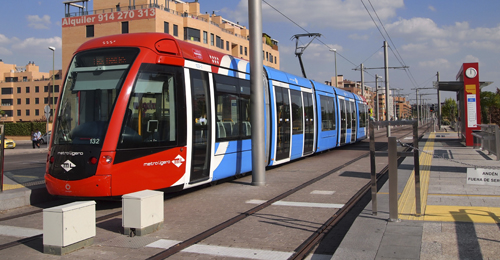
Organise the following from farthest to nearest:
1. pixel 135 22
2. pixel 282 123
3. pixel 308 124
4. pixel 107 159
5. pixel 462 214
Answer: pixel 135 22 → pixel 308 124 → pixel 282 123 → pixel 107 159 → pixel 462 214

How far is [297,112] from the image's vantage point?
627 inches

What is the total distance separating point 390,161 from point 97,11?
5862 cm

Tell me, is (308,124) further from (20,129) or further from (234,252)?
(20,129)

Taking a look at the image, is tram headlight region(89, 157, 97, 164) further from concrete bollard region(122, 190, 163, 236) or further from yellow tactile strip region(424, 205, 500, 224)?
yellow tactile strip region(424, 205, 500, 224)

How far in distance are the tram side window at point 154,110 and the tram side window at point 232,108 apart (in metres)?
1.64

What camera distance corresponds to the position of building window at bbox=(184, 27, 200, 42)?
57.1 m

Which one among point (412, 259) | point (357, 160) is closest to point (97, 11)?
point (357, 160)

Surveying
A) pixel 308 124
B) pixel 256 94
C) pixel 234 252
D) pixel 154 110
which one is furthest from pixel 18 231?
pixel 308 124

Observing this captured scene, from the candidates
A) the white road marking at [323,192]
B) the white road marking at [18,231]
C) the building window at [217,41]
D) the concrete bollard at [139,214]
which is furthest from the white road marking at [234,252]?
the building window at [217,41]

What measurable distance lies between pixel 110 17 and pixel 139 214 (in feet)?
181

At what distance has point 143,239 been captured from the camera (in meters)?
6.37

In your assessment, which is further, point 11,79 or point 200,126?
point 11,79

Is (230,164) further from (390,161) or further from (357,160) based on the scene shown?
(357,160)

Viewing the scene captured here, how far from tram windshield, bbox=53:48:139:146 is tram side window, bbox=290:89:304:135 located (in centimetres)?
800
